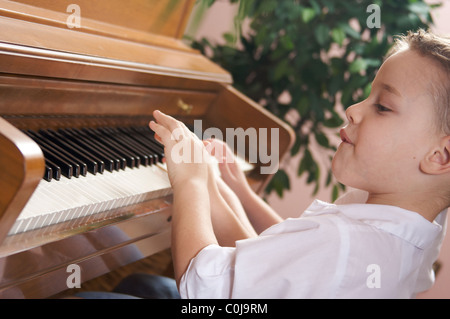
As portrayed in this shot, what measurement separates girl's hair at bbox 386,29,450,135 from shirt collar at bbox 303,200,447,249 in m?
0.16

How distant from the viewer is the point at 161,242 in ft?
3.68

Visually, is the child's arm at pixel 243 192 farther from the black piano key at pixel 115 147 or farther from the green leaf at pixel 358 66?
the green leaf at pixel 358 66

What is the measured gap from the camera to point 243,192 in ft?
4.16

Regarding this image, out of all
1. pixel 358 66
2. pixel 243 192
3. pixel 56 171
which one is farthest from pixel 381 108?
pixel 358 66

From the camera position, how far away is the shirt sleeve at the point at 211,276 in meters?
0.77

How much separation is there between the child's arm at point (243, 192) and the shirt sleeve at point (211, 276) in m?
0.47

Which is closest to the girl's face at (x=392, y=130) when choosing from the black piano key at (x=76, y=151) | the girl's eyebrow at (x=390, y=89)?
the girl's eyebrow at (x=390, y=89)

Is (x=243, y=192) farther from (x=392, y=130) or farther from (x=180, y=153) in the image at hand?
(x=392, y=130)

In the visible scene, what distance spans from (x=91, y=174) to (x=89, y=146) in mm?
95

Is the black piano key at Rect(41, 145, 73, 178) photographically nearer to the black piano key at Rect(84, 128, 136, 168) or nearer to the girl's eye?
the black piano key at Rect(84, 128, 136, 168)

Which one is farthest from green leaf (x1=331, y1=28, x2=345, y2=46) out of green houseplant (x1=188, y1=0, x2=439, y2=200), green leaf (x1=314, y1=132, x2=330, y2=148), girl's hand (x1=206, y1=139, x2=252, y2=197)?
girl's hand (x1=206, y1=139, x2=252, y2=197)

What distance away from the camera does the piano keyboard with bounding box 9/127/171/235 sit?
82cm
